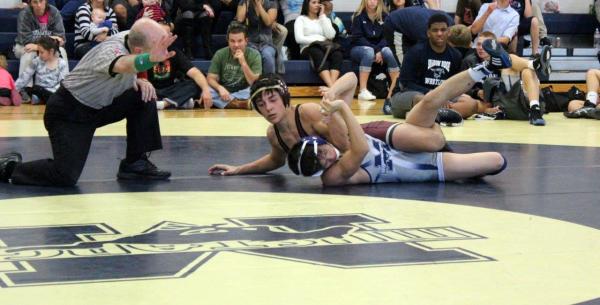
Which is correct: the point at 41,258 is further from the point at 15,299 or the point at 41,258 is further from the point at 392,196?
the point at 392,196

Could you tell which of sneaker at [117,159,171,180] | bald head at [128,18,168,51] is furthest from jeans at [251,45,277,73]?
bald head at [128,18,168,51]

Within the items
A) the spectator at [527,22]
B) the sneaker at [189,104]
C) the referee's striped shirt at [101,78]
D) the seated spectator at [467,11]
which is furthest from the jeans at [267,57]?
the referee's striped shirt at [101,78]

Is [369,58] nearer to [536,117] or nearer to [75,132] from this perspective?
[536,117]

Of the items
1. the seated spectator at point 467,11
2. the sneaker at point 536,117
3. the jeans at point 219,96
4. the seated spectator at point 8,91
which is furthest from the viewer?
the seated spectator at point 467,11

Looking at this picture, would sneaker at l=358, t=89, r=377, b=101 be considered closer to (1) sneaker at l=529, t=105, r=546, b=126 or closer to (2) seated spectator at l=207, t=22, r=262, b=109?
(2) seated spectator at l=207, t=22, r=262, b=109

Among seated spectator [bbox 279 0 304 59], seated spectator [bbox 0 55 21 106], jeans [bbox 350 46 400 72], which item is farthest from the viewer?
seated spectator [bbox 279 0 304 59]

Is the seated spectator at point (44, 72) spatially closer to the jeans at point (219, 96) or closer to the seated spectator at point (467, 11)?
the jeans at point (219, 96)

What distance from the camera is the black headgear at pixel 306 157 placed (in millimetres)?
5180

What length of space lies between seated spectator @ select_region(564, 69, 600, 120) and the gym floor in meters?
3.32

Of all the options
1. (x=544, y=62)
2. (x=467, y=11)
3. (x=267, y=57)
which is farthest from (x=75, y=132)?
(x=467, y=11)

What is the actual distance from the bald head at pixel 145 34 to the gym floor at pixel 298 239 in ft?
2.40

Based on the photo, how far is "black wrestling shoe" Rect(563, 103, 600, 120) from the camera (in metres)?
9.78

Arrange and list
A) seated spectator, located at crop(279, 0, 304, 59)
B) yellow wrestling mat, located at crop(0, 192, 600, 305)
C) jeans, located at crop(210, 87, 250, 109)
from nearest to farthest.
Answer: yellow wrestling mat, located at crop(0, 192, 600, 305) < jeans, located at crop(210, 87, 250, 109) < seated spectator, located at crop(279, 0, 304, 59)

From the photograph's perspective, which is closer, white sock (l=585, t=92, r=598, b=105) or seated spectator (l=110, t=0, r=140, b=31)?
white sock (l=585, t=92, r=598, b=105)
